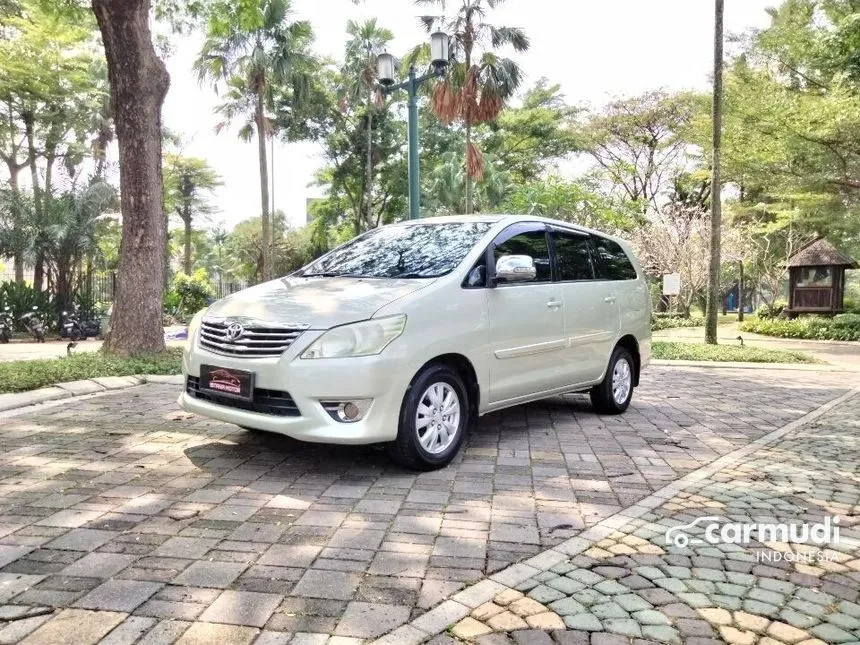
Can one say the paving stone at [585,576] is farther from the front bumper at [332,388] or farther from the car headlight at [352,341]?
the car headlight at [352,341]

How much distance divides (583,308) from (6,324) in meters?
16.1

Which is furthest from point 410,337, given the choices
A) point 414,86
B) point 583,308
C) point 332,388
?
point 414,86

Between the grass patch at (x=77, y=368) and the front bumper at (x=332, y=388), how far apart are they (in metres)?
4.24

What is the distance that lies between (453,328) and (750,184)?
56.5 ft

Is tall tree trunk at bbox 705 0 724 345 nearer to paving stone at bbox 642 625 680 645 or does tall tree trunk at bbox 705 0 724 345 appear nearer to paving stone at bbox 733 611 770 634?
paving stone at bbox 733 611 770 634

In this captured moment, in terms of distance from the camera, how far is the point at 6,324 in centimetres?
1659

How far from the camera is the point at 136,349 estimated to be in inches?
360

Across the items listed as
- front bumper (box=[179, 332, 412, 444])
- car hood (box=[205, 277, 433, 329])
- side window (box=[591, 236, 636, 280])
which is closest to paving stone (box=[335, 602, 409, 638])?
front bumper (box=[179, 332, 412, 444])

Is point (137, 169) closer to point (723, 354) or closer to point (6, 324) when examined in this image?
point (6, 324)

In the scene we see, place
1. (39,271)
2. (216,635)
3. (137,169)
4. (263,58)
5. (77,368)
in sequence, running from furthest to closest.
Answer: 1. (263,58)
2. (39,271)
3. (137,169)
4. (77,368)
5. (216,635)

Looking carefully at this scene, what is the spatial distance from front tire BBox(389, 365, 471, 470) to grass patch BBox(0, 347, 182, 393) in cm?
473

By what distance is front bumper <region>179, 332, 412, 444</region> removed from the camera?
3.90 m

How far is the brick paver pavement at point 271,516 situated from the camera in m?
2.44

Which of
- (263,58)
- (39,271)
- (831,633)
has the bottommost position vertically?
(831,633)
